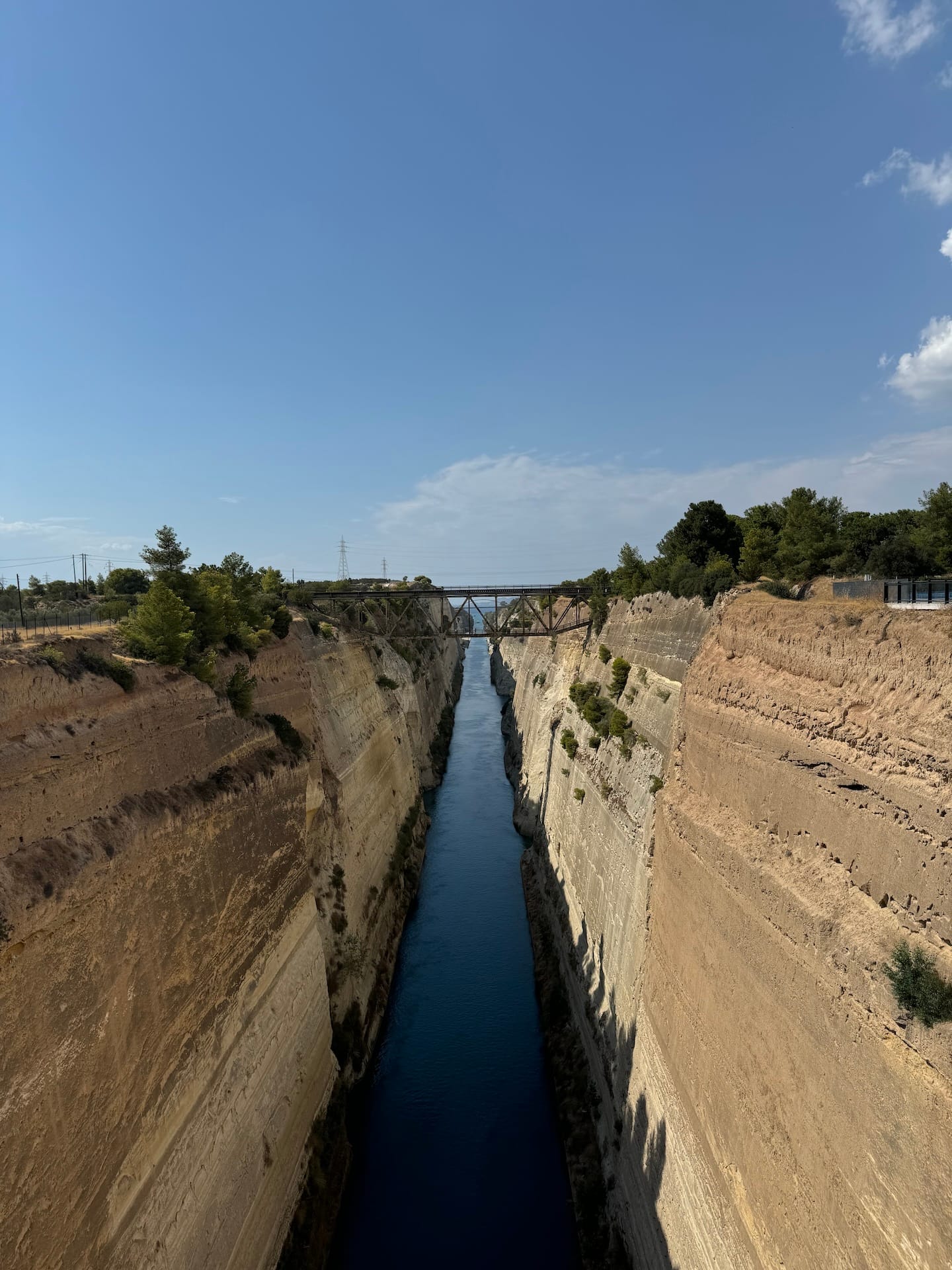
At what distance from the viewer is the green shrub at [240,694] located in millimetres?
15188

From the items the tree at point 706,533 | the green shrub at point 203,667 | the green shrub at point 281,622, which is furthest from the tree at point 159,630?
the tree at point 706,533

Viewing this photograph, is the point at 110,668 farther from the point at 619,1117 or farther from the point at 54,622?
the point at 619,1117

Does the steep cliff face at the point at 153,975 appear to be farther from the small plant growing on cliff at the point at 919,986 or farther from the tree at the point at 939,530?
the tree at the point at 939,530

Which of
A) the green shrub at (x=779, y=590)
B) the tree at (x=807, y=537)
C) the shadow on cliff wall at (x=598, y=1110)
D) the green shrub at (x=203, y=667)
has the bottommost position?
the shadow on cliff wall at (x=598, y=1110)

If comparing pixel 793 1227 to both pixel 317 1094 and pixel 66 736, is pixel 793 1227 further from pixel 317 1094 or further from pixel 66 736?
pixel 66 736

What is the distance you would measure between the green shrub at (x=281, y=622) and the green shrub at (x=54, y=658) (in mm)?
9646

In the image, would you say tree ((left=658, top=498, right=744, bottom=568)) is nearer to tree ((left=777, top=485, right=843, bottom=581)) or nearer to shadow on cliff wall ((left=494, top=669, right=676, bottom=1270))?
tree ((left=777, top=485, right=843, bottom=581))

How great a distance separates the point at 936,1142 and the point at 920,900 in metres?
2.12

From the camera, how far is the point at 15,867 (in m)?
7.93

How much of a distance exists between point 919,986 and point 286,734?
13874mm

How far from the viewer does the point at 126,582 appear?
26312mm

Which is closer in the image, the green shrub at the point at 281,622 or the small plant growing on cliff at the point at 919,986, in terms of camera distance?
the small plant growing on cliff at the point at 919,986

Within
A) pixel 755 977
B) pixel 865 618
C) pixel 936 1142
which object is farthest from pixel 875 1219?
pixel 865 618

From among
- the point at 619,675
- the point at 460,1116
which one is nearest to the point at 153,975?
the point at 460,1116
